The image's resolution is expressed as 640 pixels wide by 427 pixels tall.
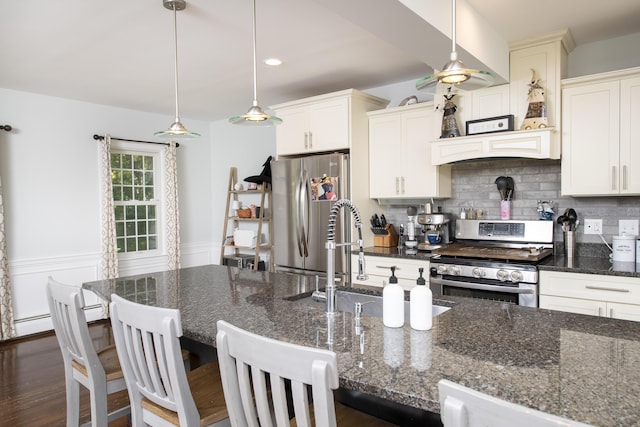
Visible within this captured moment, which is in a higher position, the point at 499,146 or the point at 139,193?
the point at 499,146

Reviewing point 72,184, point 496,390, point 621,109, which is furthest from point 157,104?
point 496,390

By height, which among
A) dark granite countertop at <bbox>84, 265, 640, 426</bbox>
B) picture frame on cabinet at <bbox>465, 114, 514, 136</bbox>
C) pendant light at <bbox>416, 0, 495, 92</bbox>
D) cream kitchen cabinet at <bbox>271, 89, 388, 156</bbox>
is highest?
cream kitchen cabinet at <bbox>271, 89, 388, 156</bbox>

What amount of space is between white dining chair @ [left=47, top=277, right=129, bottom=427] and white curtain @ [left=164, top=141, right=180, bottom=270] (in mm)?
3352

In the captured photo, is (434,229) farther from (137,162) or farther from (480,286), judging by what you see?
(137,162)

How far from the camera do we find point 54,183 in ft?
14.8

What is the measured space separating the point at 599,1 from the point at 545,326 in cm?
202

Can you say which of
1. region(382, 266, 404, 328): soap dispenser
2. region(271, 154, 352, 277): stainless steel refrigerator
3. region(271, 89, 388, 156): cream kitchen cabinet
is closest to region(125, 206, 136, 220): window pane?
region(271, 154, 352, 277): stainless steel refrigerator

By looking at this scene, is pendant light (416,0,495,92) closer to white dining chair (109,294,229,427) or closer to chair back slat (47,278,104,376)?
white dining chair (109,294,229,427)

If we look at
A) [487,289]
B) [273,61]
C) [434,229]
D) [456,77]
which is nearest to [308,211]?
[434,229]

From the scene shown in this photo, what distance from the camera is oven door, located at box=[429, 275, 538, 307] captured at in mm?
2787

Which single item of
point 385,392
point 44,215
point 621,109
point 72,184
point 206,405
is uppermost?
point 621,109

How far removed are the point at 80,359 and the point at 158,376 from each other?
69 centimetres

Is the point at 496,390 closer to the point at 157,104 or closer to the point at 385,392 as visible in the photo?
the point at 385,392

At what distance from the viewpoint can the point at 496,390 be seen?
101cm
